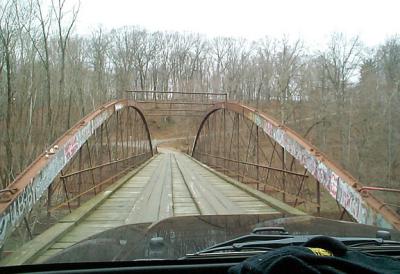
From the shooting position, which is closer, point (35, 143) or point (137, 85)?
point (35, 143)

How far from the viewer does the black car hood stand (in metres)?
2.35

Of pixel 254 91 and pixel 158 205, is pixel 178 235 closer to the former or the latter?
pixel 158 205

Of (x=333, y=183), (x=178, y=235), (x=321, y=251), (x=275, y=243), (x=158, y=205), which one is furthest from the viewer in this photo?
(x=158, y=205)

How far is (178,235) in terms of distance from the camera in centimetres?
299

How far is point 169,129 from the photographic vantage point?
73.8 m

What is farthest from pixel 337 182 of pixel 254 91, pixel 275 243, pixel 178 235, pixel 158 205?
pixel 254 91

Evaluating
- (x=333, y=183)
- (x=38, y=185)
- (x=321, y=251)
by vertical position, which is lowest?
(x=333, y=183)

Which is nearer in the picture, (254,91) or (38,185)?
(38,185)

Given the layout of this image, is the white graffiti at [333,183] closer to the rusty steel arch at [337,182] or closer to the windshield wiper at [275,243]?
the rusty steel arch at [337,182]

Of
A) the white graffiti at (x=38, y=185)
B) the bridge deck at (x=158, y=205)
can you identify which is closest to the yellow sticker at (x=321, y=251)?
the bridge deck at (x=158, y=205)

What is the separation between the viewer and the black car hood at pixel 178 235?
2.35 meters

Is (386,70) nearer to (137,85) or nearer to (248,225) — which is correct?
(248,225)

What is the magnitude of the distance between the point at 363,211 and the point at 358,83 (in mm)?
35803

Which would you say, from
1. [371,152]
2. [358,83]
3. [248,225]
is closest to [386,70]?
[358,83]
